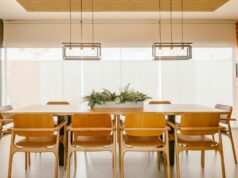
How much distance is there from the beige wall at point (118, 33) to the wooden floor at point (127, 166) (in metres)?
3.01

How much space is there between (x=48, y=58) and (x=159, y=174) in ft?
14.1

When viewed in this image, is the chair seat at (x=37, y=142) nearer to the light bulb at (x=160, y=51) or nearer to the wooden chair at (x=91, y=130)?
the wooden chair at (x=91, y=130)

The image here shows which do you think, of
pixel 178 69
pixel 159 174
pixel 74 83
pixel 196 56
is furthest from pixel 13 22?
pixel 159 174

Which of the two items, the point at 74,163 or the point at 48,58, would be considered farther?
the point at 48,58

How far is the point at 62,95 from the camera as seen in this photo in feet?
20.2

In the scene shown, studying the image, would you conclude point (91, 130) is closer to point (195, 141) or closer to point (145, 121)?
point (145, 121)

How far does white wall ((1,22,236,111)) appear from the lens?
6066mm

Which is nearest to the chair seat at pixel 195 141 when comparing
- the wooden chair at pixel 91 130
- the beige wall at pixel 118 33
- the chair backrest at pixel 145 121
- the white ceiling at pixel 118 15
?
the chair backrest at pixel 145 121

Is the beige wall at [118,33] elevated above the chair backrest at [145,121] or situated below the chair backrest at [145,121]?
above

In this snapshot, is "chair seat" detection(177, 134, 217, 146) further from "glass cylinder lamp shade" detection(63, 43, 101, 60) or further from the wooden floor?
"glass cylinder lamp shade" detection(63, 43, 101, 60)

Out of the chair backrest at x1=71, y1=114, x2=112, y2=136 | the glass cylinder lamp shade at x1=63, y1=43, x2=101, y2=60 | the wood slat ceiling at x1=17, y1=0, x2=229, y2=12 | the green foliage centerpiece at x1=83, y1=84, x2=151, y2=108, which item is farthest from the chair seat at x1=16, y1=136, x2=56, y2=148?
the wood slat ceiling at x1=17, y1=0, x2=229, y2=12

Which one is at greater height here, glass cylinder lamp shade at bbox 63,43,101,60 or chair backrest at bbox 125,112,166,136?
glass cylinder lamp shade at bbox 63,43,101,60

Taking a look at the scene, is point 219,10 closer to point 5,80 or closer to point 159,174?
point 159,174

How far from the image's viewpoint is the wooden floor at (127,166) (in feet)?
9.62
